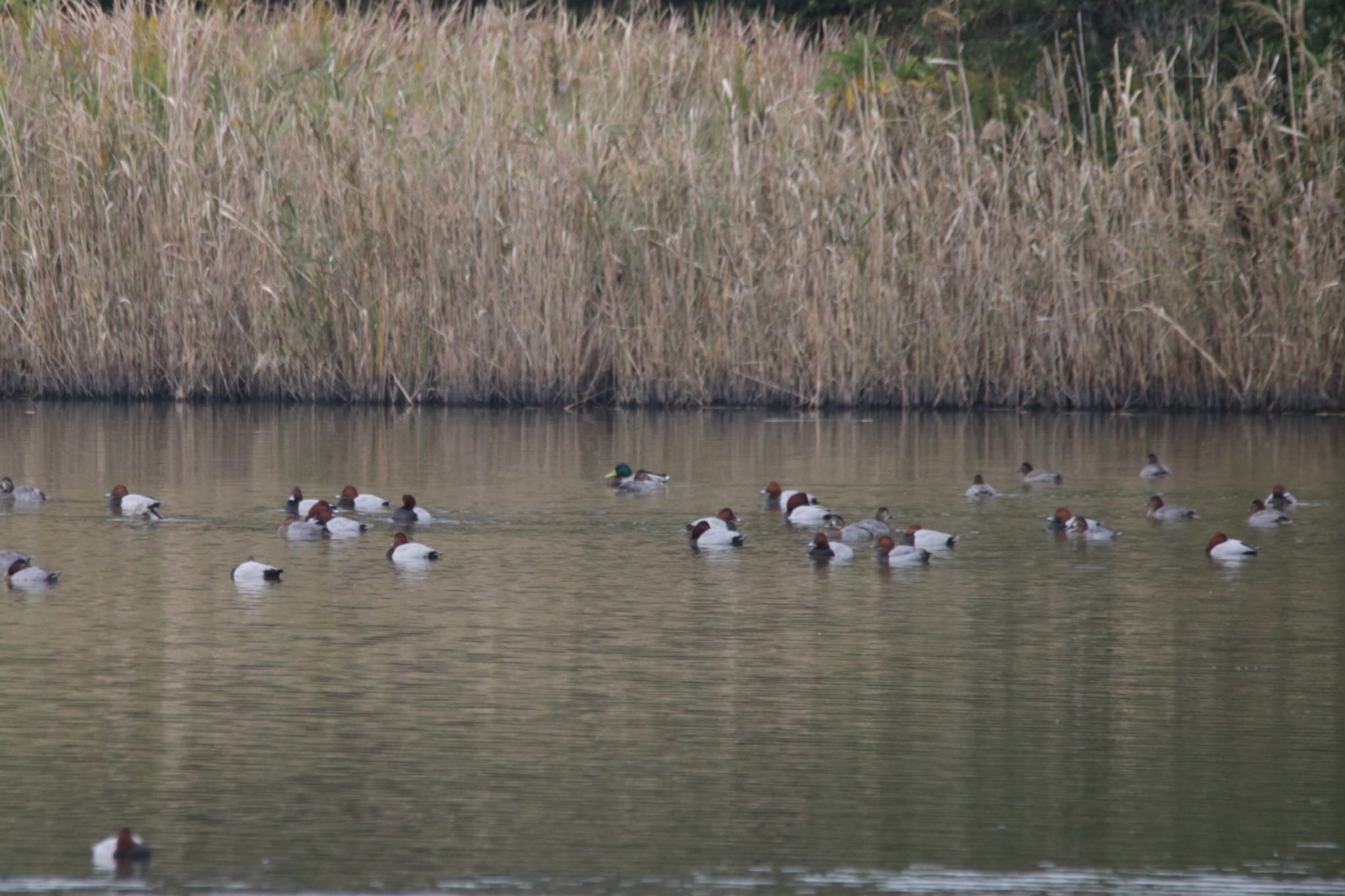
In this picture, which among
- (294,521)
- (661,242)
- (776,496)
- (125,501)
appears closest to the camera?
(294,521)

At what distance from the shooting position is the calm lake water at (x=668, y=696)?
18.3ft

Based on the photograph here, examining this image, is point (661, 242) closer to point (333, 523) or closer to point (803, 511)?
point (803, 511)

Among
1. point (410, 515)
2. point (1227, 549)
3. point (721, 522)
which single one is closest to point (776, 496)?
point (721, 522)

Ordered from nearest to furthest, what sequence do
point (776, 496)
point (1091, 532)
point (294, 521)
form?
point (294, 521)
point (1091, 532)
point (776, 496)

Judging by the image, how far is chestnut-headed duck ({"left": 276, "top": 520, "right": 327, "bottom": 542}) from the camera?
11531mm

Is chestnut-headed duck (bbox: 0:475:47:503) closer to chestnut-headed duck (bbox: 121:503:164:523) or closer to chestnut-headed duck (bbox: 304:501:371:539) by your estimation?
chestnut-headed duck (bbox: 121:503:164:523)

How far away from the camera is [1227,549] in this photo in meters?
11.0

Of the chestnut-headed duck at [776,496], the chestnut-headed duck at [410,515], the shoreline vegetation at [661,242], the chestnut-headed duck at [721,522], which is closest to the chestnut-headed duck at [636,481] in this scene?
Result: the chestnut-headed duck at [776,496]

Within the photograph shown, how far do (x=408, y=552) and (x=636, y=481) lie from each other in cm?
301

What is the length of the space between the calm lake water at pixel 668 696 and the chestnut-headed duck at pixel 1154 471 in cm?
29

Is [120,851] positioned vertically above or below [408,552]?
below

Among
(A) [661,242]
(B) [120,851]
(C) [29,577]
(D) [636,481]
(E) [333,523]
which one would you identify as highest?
(A) [661,242]

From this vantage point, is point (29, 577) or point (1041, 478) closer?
point (29, 577)

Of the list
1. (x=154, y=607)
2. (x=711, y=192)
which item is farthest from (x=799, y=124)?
(x=154, y=607)
